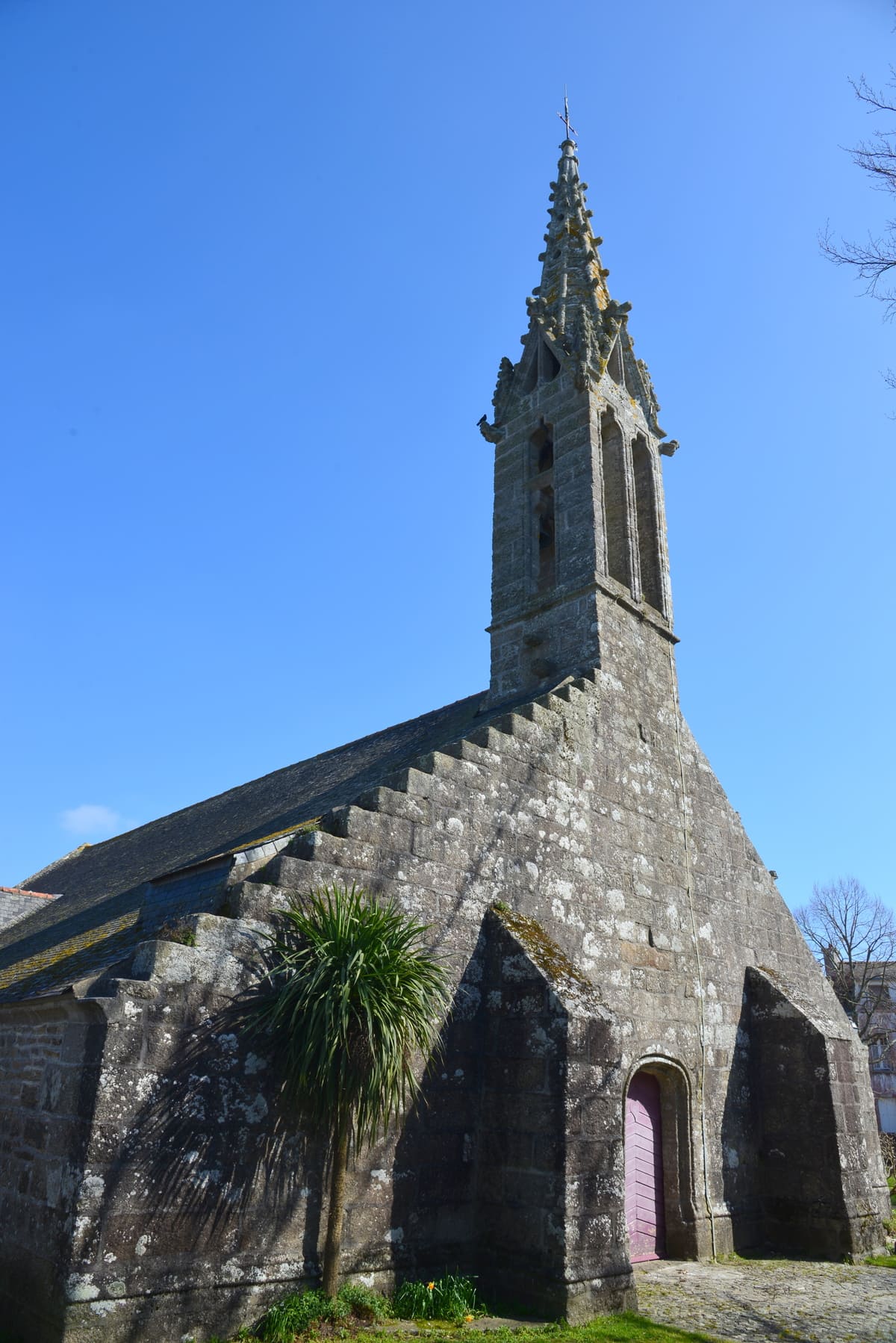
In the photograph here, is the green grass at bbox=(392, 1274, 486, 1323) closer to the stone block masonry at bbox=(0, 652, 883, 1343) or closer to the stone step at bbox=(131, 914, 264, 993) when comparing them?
the stone block masonry at bbox=(0, 652, 883, 1343)

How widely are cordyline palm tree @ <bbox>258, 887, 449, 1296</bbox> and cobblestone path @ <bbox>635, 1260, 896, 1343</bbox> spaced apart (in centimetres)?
315

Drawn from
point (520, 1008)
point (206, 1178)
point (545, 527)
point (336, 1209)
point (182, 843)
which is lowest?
point (336, 1209)

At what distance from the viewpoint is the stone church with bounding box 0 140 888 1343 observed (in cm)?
634

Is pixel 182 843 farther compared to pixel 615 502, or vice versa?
pixel 182 843

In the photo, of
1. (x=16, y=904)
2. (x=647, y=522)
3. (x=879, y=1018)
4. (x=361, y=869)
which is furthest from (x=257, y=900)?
(x=879, y=1018)

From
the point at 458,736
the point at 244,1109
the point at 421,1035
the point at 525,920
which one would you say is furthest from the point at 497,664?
the point at 244,1109

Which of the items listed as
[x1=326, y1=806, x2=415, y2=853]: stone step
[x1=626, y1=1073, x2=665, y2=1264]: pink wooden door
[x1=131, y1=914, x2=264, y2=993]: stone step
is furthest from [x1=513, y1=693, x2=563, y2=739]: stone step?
[x1=131, y1=914, x2=264, y2=993]: stone step

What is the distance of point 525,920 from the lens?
9273mm

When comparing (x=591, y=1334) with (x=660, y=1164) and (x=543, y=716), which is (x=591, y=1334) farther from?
(x=543, y=716)

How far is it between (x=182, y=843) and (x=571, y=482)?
10.4m

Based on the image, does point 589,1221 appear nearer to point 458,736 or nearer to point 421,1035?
point 421,1035

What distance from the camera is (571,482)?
548 inches

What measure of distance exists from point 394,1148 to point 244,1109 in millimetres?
1695

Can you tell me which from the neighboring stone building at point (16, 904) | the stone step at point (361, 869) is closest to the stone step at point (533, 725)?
the stone step at point (361, 869)
